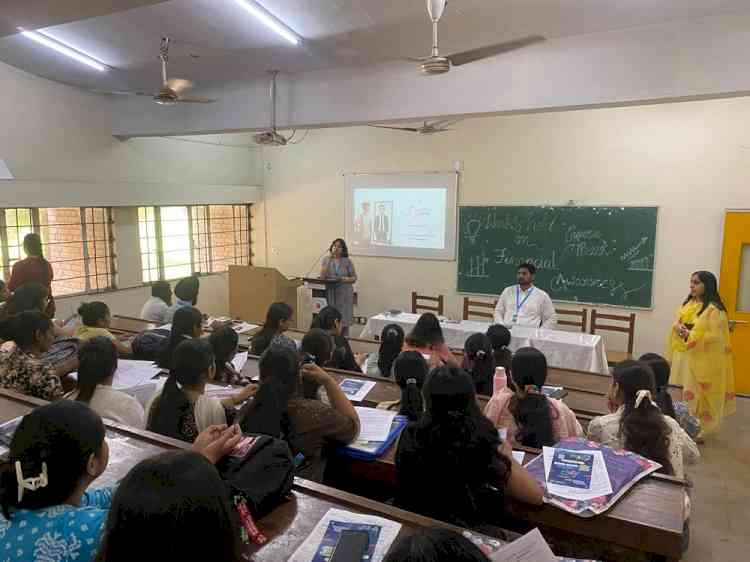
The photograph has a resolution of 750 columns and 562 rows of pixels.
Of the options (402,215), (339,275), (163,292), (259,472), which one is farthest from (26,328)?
(402,215)

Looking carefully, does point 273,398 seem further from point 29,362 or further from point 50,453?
point 29,362

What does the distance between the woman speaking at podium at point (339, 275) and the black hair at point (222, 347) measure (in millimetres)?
3395

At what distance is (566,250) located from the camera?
5422 mm

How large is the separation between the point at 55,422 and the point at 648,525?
59.2 inches

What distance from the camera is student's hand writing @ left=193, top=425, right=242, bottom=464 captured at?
4.45ft

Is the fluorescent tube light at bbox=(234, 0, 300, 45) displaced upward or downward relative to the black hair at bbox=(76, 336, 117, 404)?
upward

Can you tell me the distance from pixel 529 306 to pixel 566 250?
1038 millimetres

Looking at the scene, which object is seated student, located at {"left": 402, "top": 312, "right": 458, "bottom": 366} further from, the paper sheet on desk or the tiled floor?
the tiled floor

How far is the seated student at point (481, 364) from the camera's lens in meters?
2.74

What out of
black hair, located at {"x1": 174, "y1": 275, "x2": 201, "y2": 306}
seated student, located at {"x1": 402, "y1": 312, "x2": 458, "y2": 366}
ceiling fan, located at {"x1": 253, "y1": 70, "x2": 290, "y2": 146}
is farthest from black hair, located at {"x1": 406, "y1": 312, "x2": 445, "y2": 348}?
ceiling fan, located at {"x1": 253, "y1": 70, "x2": 290, "y2": 146}

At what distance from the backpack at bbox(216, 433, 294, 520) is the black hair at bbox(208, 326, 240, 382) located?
Answer: 1.25 meters

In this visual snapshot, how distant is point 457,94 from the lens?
3842 millimetres

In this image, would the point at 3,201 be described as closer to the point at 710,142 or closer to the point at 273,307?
the point at 273,307

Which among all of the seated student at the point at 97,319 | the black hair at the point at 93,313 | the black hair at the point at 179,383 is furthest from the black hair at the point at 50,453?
the black hair at the point at 93,313
